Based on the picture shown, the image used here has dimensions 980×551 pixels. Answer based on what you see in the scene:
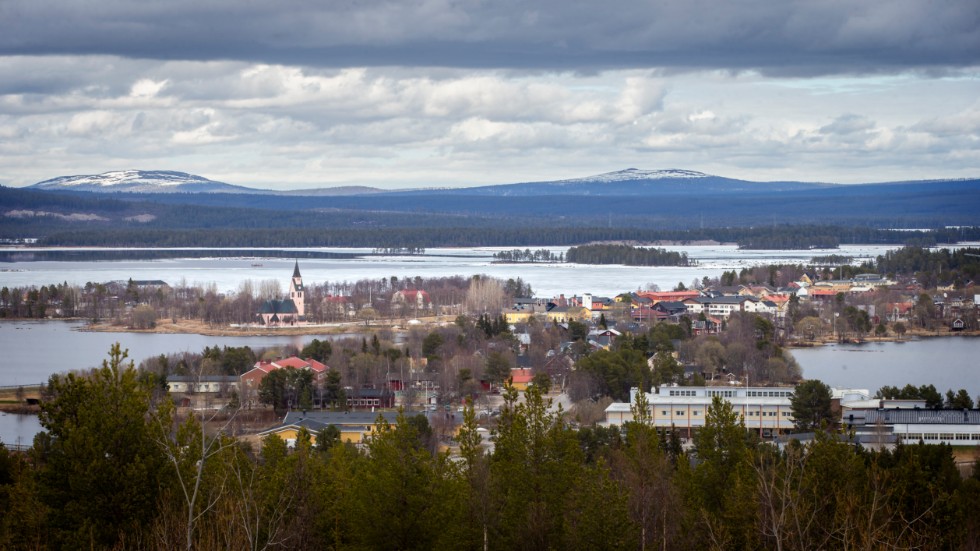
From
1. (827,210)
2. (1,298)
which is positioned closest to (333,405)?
(1,298)

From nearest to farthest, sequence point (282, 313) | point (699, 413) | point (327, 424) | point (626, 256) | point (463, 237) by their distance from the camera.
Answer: point (327, 424), point (699, 413), point (282, 313), point (626, 256), point (463, 237)

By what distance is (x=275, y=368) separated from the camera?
17.2m

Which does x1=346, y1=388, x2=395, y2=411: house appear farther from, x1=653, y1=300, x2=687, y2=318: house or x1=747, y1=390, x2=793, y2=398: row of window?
x1=653, y1=300, x2=687, y2=318: house

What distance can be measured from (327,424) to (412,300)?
17.6 metres

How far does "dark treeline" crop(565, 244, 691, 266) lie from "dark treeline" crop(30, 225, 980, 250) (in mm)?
13248

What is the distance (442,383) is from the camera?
17.1 metres

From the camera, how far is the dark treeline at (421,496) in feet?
20.1

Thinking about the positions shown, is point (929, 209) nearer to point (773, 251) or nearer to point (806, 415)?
point (773, 251)

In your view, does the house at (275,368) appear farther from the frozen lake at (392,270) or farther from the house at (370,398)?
the frozen lake at (392,270)

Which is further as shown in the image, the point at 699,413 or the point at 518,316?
the point at 518,316

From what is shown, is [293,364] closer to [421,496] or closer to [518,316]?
[518,316]

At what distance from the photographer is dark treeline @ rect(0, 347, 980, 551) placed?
6133 millimetres

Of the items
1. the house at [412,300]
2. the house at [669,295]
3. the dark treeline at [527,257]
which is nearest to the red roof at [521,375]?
the house at [412,300]

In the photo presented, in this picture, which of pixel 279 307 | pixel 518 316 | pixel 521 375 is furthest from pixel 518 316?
pixel 521 375
